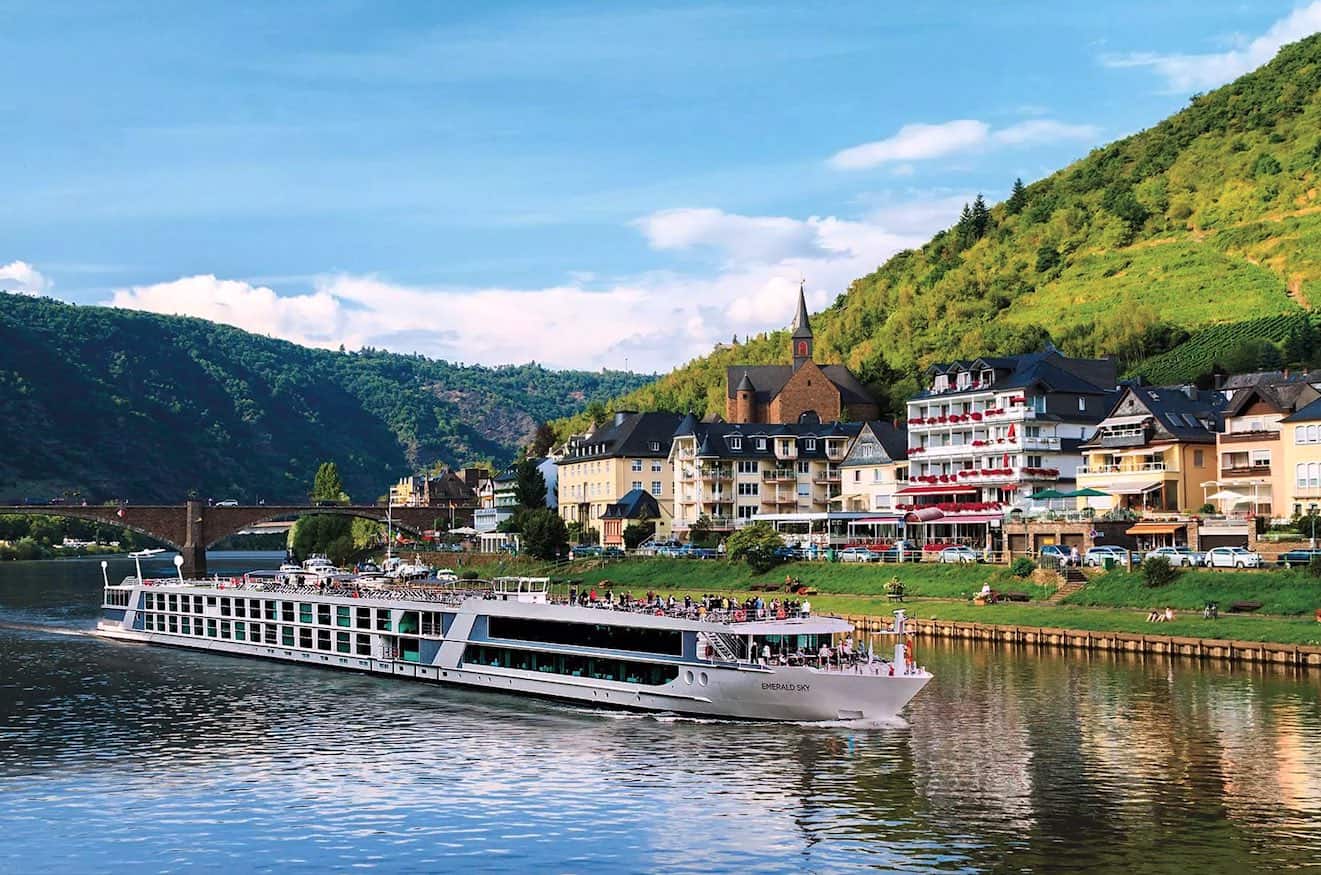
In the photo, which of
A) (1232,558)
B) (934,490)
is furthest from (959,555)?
(934,490)

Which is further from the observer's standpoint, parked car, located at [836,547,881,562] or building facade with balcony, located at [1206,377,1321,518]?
parked car, located at [836,547,881,562]

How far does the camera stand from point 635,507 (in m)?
158

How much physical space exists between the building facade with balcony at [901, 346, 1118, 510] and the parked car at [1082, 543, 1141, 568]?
2327cm

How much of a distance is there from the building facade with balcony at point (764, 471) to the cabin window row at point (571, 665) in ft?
257

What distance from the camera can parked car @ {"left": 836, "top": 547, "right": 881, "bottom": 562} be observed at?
110688mm

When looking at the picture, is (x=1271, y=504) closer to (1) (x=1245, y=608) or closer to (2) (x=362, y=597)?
(1) (x=1245, y=608)

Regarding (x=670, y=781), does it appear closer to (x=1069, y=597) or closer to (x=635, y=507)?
(x=1069, y=597)

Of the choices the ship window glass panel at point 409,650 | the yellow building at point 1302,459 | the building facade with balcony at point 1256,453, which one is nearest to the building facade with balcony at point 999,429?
the building facade with balcony at point 1256,453

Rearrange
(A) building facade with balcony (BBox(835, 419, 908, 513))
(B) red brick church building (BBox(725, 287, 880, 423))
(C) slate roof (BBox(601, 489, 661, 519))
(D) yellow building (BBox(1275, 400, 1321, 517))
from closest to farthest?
(D) yellow building (BBox(1275, 400, 1321, 517))
(A) building facade with balcony (BBox(835, 419, 908, 513))
(C) slate roof (BBox(601, 489, 661, 519))
(B) red brick church building (BBox(725, 287, 880, 423))

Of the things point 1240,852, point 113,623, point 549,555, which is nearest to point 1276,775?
point 1240,852

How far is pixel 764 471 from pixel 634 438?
21079mm

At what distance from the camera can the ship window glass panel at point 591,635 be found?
202 feet

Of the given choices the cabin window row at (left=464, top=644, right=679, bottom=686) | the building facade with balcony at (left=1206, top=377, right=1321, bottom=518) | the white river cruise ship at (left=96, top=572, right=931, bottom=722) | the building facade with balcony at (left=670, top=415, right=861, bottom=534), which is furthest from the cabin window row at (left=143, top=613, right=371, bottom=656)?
the building facade with balcony at (left=670, top=415, right=861, bottom=534)

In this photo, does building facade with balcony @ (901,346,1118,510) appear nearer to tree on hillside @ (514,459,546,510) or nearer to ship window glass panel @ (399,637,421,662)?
tree on hillside @ (514,459,546,510)
